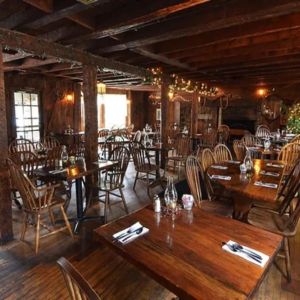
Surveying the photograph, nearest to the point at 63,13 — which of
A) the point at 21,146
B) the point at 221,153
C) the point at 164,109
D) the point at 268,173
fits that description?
the point at 268,173

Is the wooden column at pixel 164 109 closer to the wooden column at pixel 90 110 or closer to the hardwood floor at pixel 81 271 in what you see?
the wooden column at pixel 90 110

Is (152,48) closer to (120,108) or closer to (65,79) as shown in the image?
(65,79)

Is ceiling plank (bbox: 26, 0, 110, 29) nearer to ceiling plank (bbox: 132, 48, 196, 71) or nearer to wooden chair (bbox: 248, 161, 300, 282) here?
ceiling plank (bbox: 132, 48, 196, 71)

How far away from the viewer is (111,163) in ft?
11.8

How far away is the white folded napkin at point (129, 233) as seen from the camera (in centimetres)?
144

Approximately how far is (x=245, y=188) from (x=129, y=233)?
4.57 ft

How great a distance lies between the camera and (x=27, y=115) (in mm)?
7160

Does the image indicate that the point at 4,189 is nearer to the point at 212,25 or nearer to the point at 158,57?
the point at 212,25

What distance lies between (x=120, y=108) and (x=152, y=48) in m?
7.33

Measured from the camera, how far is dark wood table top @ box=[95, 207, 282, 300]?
3.50 feet

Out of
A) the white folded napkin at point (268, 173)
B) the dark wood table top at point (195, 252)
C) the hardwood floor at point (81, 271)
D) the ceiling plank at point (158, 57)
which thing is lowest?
the hardwood floor at point (81, 271)

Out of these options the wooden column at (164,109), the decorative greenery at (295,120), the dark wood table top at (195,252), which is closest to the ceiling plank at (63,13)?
the dark wood table top at (195,252)

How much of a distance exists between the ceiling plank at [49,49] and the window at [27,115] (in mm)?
3760

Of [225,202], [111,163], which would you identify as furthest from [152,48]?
[225,202]
